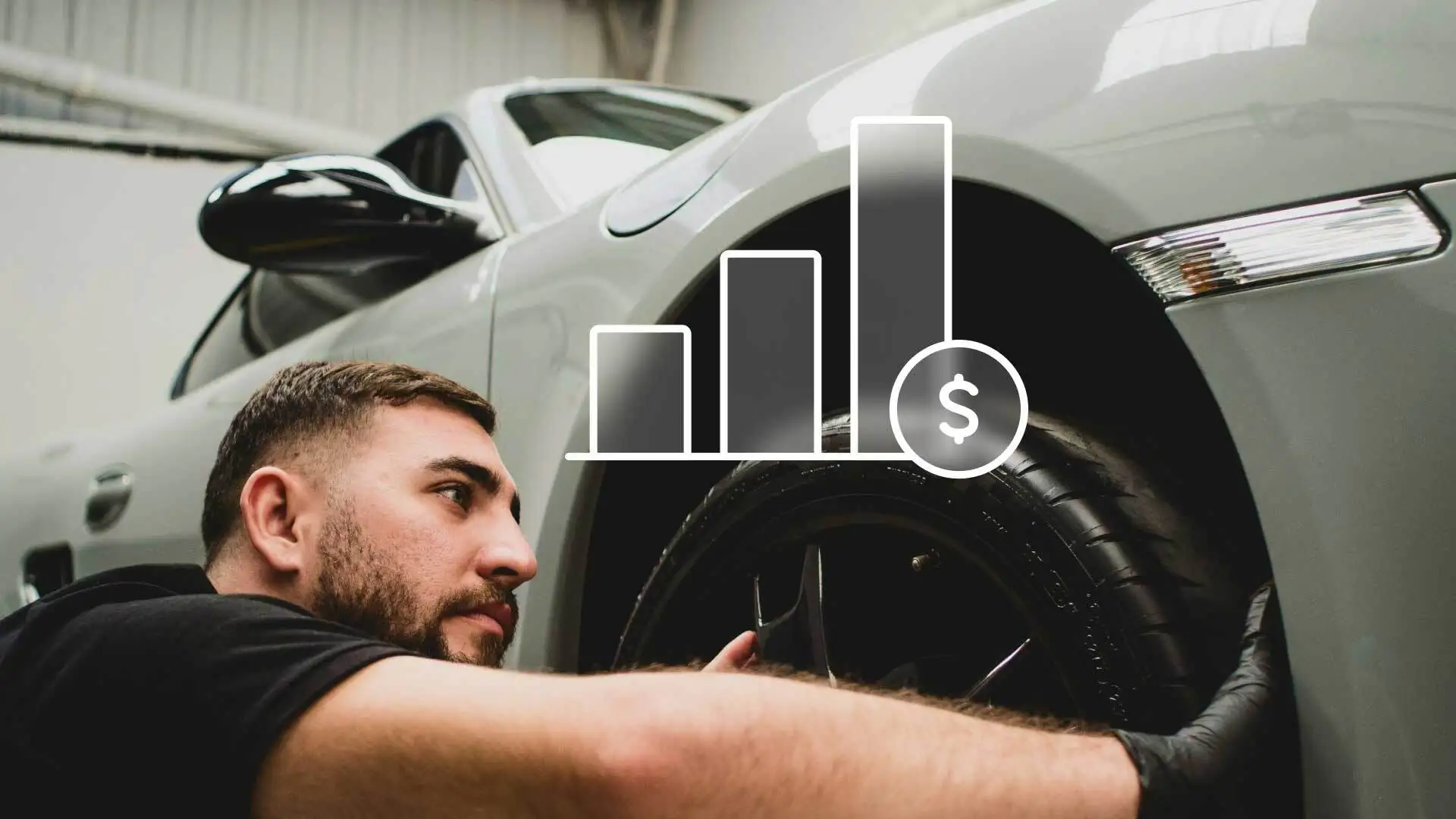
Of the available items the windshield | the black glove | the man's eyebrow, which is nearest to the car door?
the windshield

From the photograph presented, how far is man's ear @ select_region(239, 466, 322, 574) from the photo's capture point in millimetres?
1061

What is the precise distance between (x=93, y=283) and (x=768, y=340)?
4.06 meters

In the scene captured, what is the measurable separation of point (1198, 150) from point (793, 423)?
0.40 metres

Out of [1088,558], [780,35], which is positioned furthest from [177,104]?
[1088,558]

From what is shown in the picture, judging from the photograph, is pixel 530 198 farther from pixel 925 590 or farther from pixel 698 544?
pixel 925 590

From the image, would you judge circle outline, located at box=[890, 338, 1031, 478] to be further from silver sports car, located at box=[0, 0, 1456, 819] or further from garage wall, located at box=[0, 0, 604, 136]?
garage wall, located at box=[0, 0, 604, 136]

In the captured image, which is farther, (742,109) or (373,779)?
(742,109)

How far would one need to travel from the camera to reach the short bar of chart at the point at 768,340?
40.7 inches

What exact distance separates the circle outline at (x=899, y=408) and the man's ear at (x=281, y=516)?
54 cm

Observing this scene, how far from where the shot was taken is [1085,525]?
0.78 m

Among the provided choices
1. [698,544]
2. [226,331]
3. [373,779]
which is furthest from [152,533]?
[373,779]

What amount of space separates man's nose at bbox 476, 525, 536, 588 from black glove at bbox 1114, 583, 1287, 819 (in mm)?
604

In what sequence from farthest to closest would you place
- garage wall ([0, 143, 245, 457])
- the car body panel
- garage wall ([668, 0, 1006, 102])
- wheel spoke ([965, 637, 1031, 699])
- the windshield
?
1. garage wall ([0, 143, 245, 457])
2. garage wall ([668, 0, 1006, 102])
3. the windshield
4. wheel spoke ([965, 637, 1031, 699])
5. the car body panel

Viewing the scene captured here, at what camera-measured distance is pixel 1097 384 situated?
89 centimetres
